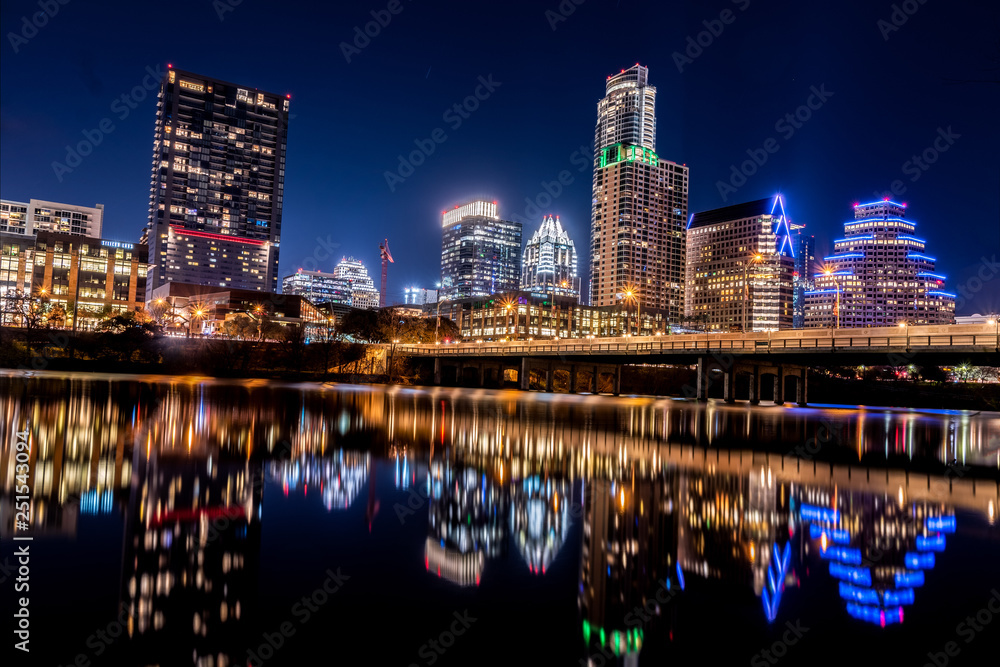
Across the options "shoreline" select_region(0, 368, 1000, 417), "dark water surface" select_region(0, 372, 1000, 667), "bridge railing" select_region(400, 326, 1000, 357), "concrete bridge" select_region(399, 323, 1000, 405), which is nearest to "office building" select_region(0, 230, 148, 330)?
"shoreline" select_region(0, 368, 1000, 417)

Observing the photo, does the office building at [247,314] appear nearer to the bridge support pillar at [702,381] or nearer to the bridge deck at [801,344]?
the bridge deck at [801,344]

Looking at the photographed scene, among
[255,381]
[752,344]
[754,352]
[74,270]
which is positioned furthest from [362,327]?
[74,270]

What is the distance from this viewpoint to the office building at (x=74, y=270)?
18600cm

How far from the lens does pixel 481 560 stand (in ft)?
32.7

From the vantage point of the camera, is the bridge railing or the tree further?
the tree

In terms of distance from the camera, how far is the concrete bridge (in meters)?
59.9

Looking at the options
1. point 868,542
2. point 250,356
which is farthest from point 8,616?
point 250,356

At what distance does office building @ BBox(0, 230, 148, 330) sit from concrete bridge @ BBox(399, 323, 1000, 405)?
112m

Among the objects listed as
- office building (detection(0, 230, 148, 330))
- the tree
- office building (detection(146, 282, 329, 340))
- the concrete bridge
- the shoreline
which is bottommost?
the shoreline

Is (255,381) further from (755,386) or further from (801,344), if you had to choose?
(801,344)

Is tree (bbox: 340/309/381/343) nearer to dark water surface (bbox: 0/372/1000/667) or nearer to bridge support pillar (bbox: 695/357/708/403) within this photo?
bridge support pillar (bbox: 695/357/708/403)

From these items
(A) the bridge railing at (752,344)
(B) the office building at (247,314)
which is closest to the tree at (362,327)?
(B) the office building at (247,314)

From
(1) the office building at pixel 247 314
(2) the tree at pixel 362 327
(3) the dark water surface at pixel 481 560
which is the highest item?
(1) the office building at pixel 247 314

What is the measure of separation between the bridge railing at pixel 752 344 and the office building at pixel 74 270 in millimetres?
127722
